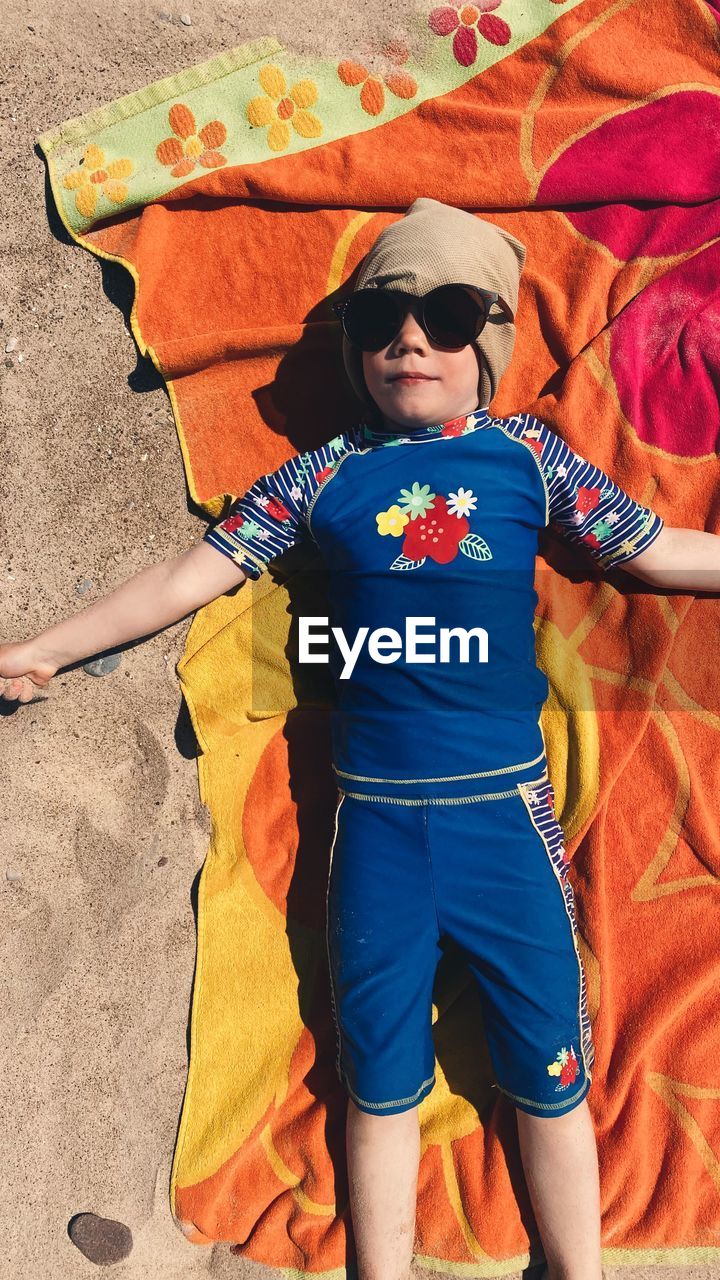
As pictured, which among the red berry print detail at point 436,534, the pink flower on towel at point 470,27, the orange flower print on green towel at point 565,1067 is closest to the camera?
the orange flower print on green towel at point 565,1067

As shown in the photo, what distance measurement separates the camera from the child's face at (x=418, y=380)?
197 cm

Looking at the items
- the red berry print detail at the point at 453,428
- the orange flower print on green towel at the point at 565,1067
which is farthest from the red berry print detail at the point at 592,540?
the orange flower print on green towel at the point at 565,1067

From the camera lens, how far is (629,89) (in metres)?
2.27

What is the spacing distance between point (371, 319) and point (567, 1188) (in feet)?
6.34

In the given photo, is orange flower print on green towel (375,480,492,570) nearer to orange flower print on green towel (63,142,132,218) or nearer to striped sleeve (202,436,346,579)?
striped sleeve (202,436,346,579)

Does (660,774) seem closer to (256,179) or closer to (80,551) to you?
(80,551)

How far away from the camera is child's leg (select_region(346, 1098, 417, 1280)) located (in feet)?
6.46

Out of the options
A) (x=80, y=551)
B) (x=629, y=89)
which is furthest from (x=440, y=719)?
(x=629, y=89)

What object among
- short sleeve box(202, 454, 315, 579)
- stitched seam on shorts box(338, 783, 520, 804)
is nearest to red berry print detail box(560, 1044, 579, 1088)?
stitched seam on shorts box(338, 783, 520, 804)

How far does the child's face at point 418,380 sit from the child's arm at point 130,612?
0.54m

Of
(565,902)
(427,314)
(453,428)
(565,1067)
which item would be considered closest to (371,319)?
(427,314)

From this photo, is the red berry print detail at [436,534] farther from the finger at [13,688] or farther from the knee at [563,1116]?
the knee at [563,1116]

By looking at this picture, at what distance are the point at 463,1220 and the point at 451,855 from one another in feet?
2.97

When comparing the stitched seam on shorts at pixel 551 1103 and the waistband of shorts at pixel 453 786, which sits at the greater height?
the waistband of shorts at pixel 453 786
